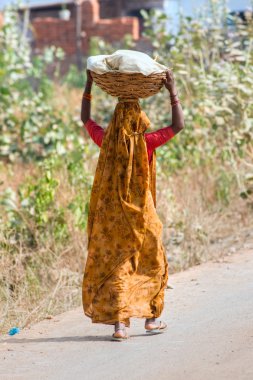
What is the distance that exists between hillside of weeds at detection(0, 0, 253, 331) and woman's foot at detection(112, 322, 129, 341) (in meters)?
0.87

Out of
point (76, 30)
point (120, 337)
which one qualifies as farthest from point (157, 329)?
point (76, 30)

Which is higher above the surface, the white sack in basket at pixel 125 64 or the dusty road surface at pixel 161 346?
the white sack in basket at pixel 125 64

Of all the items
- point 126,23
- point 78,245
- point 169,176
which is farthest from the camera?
point 126,23

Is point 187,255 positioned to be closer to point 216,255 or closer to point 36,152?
point 216,255

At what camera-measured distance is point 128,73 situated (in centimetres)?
501

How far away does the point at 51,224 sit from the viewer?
763cm

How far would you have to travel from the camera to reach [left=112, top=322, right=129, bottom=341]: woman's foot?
5.19 metres

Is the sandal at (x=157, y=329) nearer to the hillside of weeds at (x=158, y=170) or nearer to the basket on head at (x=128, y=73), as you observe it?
the hillside of weeds at (x=158, y=170)

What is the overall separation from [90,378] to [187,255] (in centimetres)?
287

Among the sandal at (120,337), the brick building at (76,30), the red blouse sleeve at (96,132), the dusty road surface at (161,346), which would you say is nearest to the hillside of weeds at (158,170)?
the dusty road surface at (161,346)

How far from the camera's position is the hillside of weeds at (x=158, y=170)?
6965mm

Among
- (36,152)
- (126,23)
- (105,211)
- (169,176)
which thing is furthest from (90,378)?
(126,23)

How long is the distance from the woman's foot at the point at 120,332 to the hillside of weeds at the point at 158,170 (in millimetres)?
873

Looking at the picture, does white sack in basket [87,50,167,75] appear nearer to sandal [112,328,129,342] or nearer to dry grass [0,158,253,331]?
sandal [112,328,129,342]
